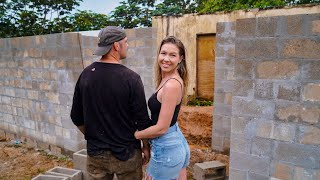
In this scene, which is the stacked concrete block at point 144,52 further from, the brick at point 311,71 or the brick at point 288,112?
the brick at point 311,71

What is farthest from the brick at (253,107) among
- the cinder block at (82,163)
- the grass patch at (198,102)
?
the grass patch at (198,102)

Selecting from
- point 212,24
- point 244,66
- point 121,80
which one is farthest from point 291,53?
point 212,24

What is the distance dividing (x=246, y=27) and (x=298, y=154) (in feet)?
4.28

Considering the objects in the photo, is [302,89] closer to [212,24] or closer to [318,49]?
[318,49]

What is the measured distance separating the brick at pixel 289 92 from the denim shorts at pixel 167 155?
1.08 meters

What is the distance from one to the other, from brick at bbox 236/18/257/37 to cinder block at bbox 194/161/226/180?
6.80 feet

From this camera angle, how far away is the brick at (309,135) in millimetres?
2334

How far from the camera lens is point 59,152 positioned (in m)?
4.89

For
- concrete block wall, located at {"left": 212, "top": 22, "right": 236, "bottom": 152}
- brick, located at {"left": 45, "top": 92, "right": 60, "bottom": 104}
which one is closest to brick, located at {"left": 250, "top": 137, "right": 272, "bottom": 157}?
concrete block wall, located at {"left": 212, "top": 22, "right": 236, "bottom": 152}

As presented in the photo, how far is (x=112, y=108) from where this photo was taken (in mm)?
2014

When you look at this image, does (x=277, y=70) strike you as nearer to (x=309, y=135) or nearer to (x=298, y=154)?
(x=309, y=135)

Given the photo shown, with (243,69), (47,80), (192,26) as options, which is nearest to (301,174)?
(243,69)

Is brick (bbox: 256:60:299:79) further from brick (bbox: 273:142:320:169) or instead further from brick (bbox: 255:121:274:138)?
brick (bbox: 273:142:320:169)

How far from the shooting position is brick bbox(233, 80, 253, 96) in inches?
103
